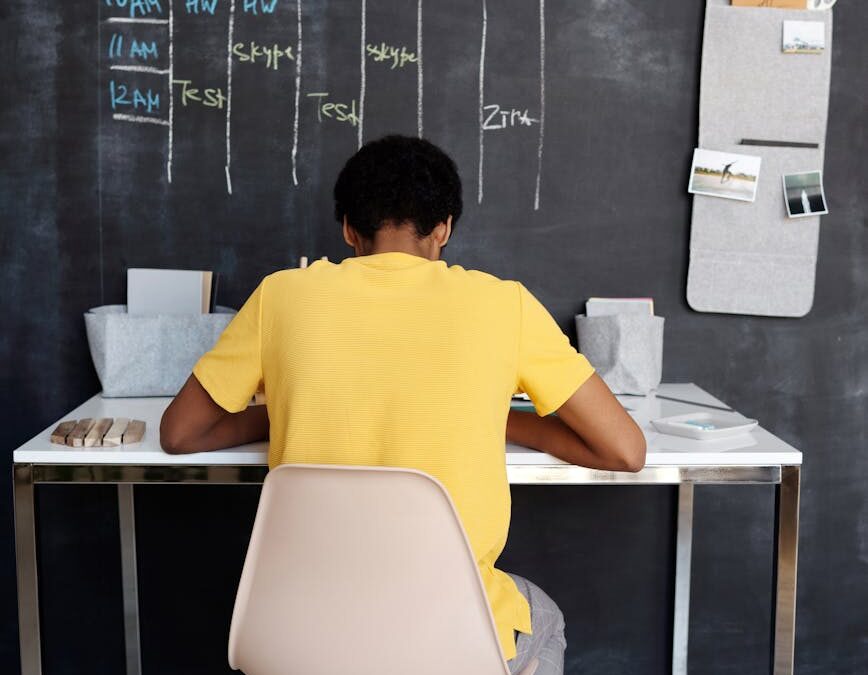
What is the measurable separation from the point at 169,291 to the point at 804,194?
157 centimetres

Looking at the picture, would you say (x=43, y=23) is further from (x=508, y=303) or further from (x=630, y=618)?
(x=630, y=618)

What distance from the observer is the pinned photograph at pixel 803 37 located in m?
2.32

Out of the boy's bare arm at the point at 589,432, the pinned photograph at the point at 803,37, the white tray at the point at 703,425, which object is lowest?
the white tray at the point at 703,425

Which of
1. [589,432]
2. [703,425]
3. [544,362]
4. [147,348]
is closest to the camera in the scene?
[544,362]

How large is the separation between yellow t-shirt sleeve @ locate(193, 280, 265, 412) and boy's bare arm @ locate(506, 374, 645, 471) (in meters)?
0.46

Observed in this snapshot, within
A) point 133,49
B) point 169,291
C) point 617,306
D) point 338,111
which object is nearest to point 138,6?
point 133,49

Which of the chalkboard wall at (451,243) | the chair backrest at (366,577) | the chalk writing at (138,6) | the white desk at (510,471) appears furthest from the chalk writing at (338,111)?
the chair backrest at (366,577)

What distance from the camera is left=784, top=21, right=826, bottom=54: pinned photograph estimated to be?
7.61 ft

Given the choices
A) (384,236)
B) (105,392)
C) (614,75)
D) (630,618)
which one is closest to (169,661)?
(105,392)

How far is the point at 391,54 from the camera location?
232 centimetres

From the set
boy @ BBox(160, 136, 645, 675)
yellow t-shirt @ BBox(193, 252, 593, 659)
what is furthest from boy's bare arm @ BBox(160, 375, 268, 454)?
yellow t-shirt @ BBox(193, 252, 593, 659)

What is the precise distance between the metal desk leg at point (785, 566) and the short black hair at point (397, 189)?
771 mm

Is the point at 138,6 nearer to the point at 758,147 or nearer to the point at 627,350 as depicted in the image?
the point at 627,350

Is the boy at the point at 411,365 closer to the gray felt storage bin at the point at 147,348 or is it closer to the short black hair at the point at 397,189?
the short black hair at the point at 397,189
